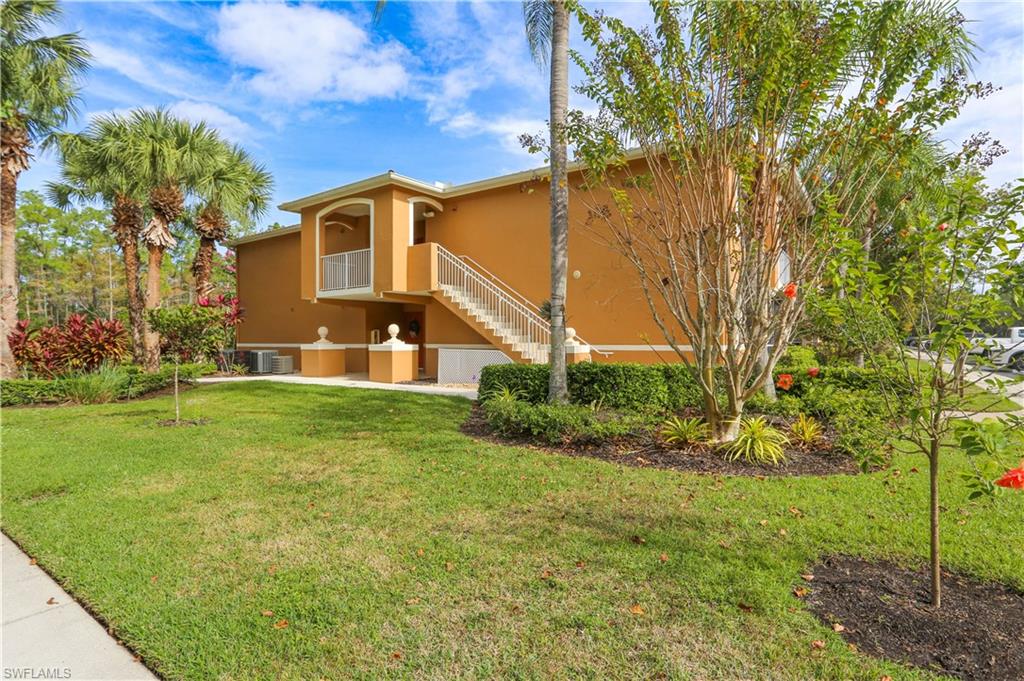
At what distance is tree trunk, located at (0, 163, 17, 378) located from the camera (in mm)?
11445

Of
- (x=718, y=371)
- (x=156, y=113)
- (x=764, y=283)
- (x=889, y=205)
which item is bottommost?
(x=718, y=371)

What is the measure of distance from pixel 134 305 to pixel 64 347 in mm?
2413

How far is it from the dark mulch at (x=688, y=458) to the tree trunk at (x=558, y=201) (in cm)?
164

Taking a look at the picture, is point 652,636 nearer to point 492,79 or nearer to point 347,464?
point 347,464

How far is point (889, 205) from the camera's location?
13984 mm

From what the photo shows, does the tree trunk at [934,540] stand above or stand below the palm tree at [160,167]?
below

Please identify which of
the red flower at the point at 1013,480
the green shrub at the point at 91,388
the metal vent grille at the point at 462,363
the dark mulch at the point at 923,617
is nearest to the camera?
the red flower at the point at 1013,480

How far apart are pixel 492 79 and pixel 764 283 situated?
669cm

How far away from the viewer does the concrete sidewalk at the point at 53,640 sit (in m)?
2.44

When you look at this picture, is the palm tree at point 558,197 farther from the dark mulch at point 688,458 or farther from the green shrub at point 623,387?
the dark mulch at point 688,458

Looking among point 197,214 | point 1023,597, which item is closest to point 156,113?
point 197,214

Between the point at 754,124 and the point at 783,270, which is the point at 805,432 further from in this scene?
the point at 754,124

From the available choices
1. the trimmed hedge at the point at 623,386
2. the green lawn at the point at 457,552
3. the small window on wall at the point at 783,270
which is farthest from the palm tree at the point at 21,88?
the small window on wall at the point at 783,270

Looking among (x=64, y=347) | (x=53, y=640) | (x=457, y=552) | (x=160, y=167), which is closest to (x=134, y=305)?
(x=64, y=347)
